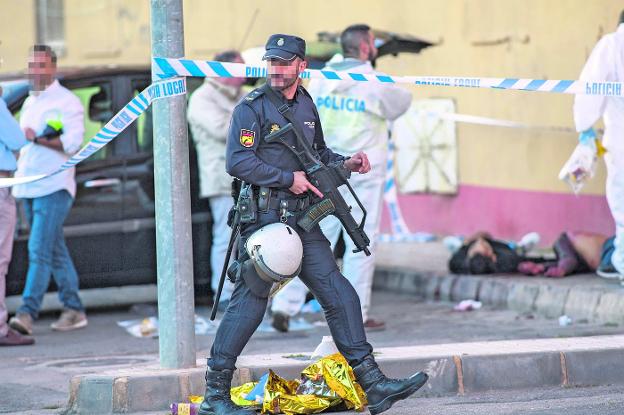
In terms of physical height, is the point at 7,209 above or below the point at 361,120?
below

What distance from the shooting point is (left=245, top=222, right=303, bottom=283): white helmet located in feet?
21.6

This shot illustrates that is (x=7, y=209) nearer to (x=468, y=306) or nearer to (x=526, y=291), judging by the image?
(x=468, y=306)

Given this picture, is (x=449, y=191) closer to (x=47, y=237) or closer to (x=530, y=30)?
(x=530, y=30)

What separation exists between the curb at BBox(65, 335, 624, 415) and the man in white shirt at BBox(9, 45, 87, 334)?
2.88 meters

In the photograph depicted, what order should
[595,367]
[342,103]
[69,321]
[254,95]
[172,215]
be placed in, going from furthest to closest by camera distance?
1. [69,321]
2. [342,103]
3. [595,367]
4. [172,215]
5. [254,95]

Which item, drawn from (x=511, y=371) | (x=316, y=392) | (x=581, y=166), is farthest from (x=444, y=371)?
(x=581, y=166)

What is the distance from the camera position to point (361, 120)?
32.2 feet

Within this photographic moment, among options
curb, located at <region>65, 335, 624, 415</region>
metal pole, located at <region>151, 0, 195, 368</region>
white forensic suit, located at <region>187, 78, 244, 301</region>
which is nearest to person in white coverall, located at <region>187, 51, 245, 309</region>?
white forensic suit, located at <region>187, 78, 244, 301</region>

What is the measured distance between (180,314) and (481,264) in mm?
4864

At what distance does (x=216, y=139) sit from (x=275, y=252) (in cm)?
445

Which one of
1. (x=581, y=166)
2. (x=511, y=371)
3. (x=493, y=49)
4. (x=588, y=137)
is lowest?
(x=511, y=371)

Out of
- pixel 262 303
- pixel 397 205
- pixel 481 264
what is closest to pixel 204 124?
pixel 481 264

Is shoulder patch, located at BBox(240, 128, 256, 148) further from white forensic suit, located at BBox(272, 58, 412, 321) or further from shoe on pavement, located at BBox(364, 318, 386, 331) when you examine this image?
shoe on pavement, located at BBox(364, 318, 386, 331)

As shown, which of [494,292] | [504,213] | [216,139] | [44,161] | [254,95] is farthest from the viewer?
[504,213]
